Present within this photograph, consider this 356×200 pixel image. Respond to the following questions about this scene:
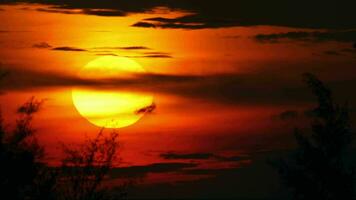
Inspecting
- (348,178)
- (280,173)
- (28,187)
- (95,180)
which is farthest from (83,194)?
(348,178)

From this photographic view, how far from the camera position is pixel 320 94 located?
3322 centimetres

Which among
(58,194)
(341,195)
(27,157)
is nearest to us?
(27,157)

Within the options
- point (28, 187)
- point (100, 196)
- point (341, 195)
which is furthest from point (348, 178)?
point (28, 187)

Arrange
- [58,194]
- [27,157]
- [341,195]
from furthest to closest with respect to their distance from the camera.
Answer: [341,195] < [58,194] < [27,157]

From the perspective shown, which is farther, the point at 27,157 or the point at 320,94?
the point at 320,94

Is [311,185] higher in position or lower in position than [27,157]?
lower

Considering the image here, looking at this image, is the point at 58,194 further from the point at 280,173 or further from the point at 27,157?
the point at 280,173

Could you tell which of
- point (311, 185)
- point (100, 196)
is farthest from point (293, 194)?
point (100, 196)

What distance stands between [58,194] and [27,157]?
2.79 meters

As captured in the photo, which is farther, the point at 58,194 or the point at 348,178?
the point at 348,178

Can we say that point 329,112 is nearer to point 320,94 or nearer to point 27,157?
point 320,94

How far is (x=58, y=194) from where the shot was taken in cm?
2920

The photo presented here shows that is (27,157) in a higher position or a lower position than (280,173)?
higher

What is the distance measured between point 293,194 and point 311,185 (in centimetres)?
70
